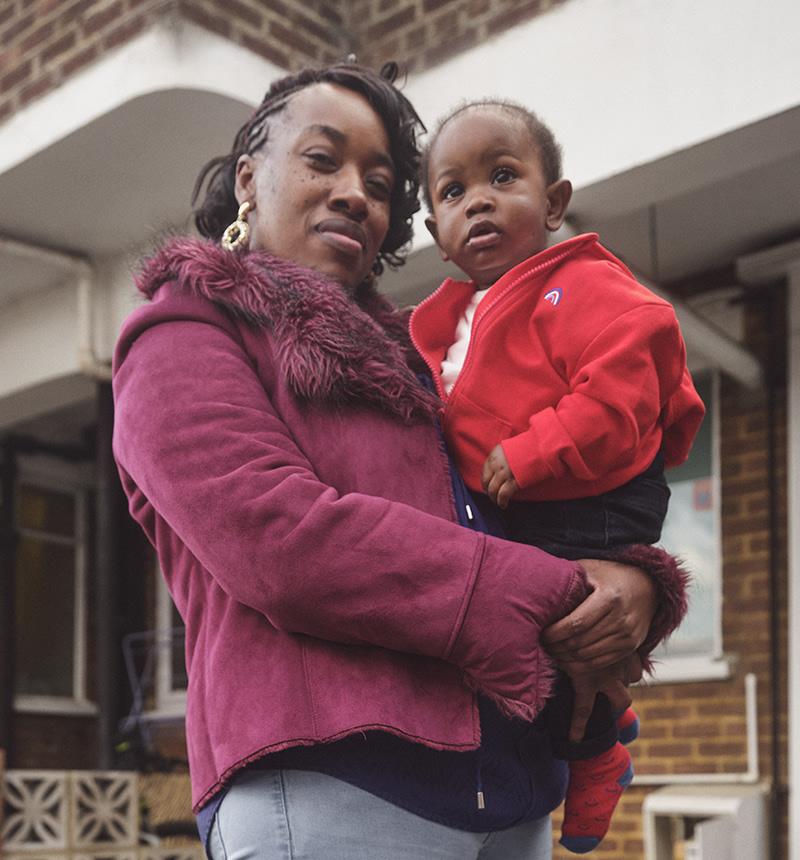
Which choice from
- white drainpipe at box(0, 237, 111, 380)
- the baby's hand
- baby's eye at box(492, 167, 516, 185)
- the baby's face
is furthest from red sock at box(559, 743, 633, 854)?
white drainpipe at box(0, 237, 111, 380)

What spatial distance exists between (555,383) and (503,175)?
39cm

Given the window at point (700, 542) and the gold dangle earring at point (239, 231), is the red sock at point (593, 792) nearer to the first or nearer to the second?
the gold dangle earring at point (239, 231)

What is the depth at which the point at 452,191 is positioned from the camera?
1.62 m

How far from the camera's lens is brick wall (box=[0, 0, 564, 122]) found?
4.04 m

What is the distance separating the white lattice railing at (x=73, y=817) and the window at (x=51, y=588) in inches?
140

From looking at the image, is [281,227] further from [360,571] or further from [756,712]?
[756,712]

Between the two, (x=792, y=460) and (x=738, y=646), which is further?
(x=738, y=646)

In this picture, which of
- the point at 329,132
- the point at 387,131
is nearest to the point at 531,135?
the point at 387,131

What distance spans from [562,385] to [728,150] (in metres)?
2.44

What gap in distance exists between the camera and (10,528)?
25.6ft

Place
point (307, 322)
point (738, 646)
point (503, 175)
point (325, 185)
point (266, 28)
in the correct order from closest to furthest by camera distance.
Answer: point (307, 322)
point (325, 185)
point (503, 175)
point (266, 28)
point (738, 646)

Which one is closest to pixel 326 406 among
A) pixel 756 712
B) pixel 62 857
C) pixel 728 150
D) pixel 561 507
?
pixel 561 507

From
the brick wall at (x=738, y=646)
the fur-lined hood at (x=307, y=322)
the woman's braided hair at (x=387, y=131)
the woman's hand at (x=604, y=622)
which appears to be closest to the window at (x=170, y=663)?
the brick wall at (x=738, y=646)

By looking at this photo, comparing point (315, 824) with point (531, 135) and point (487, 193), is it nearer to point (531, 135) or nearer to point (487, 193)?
point (487, 193)
